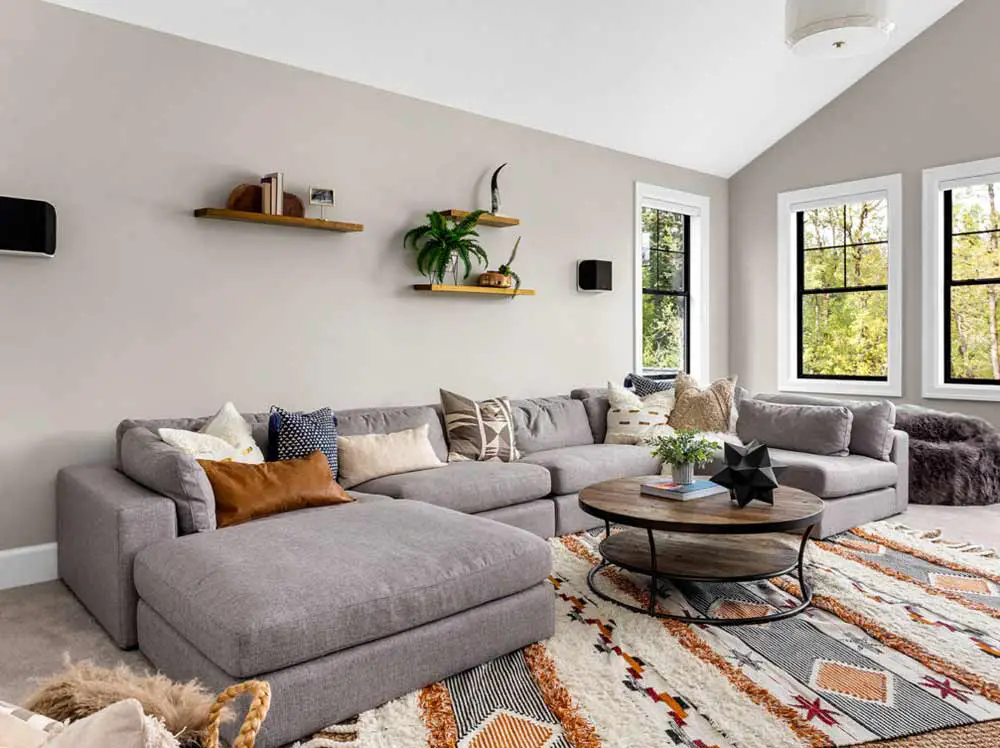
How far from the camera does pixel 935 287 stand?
567cm

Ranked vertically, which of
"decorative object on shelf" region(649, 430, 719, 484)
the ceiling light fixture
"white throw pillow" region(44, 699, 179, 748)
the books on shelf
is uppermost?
the ceiling light fixture

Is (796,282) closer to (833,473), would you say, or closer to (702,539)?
(833,473)

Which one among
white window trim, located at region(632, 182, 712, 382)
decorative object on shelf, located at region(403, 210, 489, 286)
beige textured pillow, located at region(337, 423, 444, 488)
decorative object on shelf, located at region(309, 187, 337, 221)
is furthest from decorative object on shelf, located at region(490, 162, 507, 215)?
white window trim, located at region(632, 182, 712, 382)

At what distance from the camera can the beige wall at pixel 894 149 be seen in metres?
5.41

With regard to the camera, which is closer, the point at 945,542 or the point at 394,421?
the point at 945,542

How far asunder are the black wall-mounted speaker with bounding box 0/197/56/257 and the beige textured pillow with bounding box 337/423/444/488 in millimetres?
1563

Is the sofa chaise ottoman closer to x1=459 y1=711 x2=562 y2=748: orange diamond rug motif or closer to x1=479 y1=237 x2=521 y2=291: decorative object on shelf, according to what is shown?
x1=459 y1=711 x2=562 y2=748: orange diamond rug motif

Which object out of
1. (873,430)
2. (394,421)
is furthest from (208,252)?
(873,430)

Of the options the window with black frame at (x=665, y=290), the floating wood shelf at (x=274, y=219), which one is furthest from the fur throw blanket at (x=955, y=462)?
the floating wood shelf at (x=274, y=219)

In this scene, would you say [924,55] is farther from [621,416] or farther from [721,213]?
[621,416]

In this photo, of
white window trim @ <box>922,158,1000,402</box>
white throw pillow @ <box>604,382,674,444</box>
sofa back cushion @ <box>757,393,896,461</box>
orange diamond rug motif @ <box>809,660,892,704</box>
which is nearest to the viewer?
orange diamond rug motif @ <box>809,660,892,704</box>

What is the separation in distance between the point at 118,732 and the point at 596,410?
456 cm

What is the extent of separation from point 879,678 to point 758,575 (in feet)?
1.93

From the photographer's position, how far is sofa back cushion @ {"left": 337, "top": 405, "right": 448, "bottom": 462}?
3949 mm
